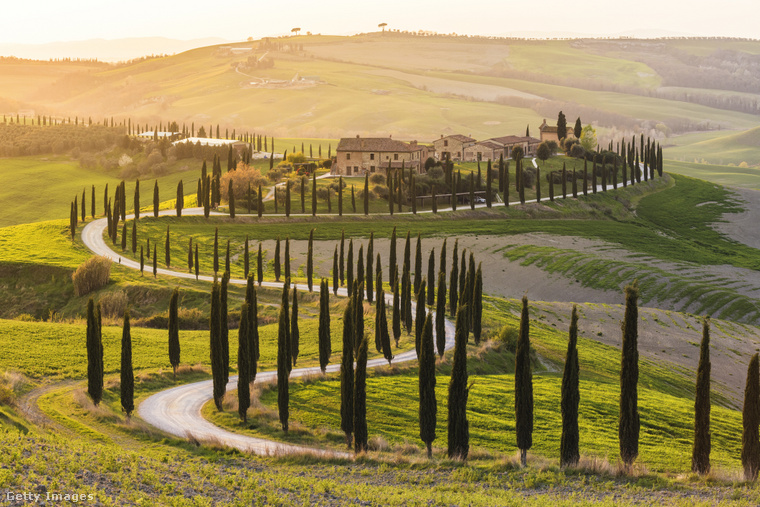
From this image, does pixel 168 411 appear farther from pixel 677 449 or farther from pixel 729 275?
pixel 729 275

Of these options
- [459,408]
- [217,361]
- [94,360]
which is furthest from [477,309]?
[94,360]

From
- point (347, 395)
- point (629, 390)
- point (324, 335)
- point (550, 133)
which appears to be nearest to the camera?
point (629, 390)

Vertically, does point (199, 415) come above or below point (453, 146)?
below

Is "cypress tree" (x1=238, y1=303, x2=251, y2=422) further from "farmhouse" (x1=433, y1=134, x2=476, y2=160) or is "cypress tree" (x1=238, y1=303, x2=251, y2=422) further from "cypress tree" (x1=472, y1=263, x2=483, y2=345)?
"farmhouse" (x1=433, y1=134, x2=476, y2=160)

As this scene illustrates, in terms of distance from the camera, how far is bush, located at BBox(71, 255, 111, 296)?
79.9 metres

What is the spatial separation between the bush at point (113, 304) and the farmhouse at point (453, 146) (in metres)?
103

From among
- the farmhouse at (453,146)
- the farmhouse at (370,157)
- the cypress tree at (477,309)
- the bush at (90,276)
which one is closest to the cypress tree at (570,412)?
the cypress tree at (477,309)

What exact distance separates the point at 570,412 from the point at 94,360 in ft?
85.3

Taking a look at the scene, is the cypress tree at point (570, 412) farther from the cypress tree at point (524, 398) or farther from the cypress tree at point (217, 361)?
the cypress tree at point (217, 361)

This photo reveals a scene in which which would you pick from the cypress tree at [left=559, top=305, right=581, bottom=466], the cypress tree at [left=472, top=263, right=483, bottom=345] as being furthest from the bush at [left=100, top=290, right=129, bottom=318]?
the cypress tree at [left=559, top=305, right=581, bottom=466]

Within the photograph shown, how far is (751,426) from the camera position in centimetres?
3297

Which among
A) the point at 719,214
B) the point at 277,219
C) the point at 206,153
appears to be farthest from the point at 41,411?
the point at 206,153

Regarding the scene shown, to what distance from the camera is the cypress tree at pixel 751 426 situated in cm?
3225

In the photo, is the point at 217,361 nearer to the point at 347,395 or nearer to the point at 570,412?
the point at 347,395
